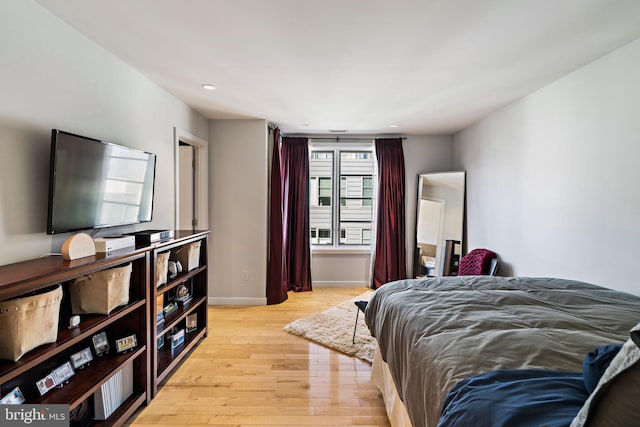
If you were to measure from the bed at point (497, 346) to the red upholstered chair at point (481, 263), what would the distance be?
1.17 m

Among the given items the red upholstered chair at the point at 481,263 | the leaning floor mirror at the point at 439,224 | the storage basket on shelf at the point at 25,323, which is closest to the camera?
the storage basket on shelf at the point at 25,323

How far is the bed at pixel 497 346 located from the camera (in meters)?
0.83

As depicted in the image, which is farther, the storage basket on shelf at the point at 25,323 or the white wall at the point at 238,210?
the white wall at the point at 238,210

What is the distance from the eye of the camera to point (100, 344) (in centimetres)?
176

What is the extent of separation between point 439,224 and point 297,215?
6.88ft

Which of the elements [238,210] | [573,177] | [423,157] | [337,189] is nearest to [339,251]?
[337,189]

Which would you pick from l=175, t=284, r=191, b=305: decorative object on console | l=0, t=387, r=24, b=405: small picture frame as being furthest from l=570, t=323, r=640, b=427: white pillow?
l=175, t=284, r=191, b=305: decorative object on console

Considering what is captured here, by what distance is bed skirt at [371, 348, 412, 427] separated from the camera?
153 cm

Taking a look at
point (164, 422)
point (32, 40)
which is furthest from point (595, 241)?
point (32, 40)

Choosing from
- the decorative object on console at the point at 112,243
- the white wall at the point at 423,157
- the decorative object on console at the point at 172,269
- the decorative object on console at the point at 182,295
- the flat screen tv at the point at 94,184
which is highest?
the white wall at the point at 423,157

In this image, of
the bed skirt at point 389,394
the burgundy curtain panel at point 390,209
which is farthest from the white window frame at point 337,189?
the bed skirt at point 389,394

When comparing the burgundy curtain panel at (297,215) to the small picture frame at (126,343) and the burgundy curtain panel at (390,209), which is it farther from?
the small picture frame at (126,343)

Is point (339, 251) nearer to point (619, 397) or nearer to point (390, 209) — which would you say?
point (390, 209)

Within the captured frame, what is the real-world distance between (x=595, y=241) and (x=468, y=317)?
1.42 m
